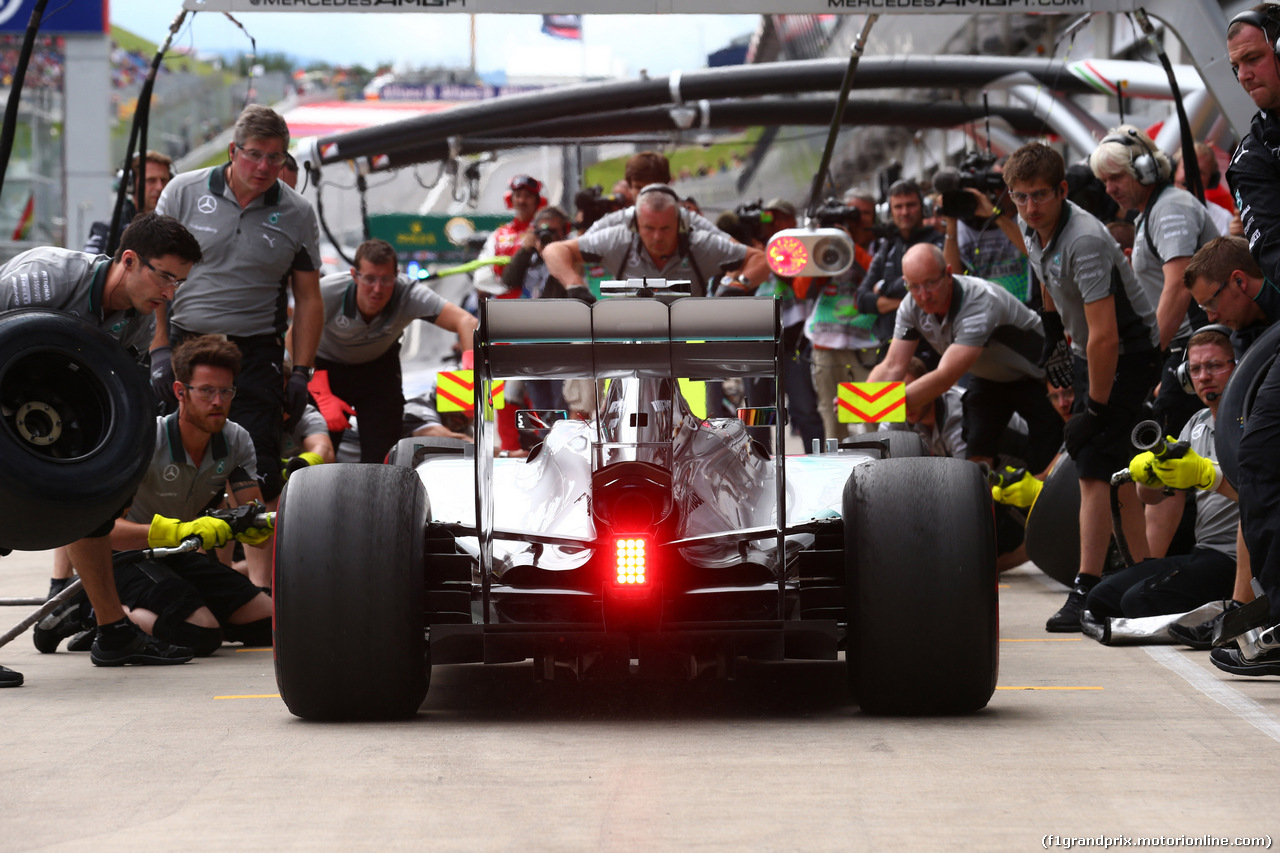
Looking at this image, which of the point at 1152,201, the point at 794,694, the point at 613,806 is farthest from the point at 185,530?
the point at 1152,201

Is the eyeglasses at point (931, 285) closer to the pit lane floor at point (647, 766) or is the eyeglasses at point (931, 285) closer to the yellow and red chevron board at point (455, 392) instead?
the yellow and red chevron board at point (455, 392)

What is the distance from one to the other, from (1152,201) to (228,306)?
13.4 feet

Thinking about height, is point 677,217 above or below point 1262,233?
above

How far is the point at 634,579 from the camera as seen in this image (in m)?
4.41

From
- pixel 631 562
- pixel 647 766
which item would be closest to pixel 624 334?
pixel 631 562

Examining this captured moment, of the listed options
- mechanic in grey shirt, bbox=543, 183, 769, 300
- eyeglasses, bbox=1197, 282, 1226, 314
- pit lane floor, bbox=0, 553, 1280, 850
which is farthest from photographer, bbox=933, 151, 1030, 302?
pit lane floor, bbox=0, 553, 1280, 850

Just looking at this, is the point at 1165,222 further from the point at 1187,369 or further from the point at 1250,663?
the point at 1250,663

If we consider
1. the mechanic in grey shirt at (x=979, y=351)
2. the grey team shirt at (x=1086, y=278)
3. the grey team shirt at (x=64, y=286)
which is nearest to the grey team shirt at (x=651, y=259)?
the mechanic in grey shirt at (x=979, y=351)

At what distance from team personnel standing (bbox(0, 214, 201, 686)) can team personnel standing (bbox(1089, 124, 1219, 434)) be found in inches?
155

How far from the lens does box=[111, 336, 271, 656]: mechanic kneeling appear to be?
20.5ft

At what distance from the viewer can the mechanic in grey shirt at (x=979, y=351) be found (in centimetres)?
802

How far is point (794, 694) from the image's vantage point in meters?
5.06

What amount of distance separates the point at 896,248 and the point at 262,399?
491 centimetres

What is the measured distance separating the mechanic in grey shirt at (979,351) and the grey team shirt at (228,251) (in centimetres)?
300
